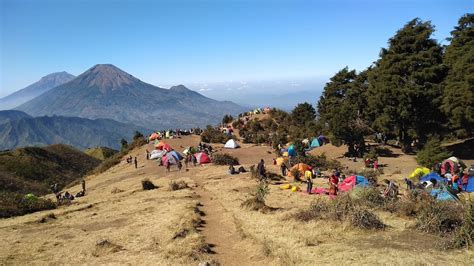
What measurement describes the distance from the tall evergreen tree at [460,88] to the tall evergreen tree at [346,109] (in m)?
7.92

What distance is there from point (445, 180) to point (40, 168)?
54.6m

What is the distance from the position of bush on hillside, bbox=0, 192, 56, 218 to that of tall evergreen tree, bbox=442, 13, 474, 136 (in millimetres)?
30045

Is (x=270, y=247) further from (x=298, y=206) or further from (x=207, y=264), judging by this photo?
(x=298, y=206)

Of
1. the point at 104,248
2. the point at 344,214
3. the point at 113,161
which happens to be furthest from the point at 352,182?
Answer: the point at 113,161

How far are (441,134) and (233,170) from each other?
2133cm

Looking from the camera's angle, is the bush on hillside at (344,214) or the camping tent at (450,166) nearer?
the bush on hillside at (344,214)

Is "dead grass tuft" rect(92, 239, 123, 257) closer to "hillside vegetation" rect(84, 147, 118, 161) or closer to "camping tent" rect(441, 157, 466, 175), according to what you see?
"camping tent" rect(441, 157, 466, 175)

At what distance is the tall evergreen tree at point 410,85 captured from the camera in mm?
34656

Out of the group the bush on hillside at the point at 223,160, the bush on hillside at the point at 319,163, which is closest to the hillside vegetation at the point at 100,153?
the bush on hillside at the point at 223,160

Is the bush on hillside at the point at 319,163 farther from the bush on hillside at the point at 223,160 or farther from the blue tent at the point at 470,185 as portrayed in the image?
the blue tent at the point at 470,185

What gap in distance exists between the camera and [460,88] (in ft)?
104

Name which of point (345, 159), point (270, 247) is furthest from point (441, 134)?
point (270, 247)

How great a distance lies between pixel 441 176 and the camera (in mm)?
24219

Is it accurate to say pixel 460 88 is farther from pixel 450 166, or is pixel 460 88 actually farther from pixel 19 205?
pixel 19 205
